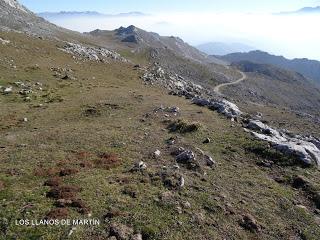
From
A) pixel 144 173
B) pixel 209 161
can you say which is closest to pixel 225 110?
pixel 209 161

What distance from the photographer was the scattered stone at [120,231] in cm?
2053

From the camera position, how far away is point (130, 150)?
1315 inches

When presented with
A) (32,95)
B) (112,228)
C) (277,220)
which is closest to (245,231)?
(277,220)

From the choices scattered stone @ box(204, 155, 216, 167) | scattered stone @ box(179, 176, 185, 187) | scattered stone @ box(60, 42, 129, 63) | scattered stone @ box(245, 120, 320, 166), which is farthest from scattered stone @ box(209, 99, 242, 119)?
scattered stone @ box(60, 42, 129, 63)

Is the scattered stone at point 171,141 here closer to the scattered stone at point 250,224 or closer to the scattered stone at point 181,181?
the scattered stone at point 181,181

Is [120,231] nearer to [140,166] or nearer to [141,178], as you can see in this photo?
[141,178]

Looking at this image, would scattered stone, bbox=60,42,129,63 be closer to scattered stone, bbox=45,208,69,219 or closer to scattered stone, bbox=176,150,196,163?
scattered stone, bbox=176,150,196,163

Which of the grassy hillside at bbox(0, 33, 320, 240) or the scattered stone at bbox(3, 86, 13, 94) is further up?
the grassy hillside at bbox(0, 33, 320, 240)

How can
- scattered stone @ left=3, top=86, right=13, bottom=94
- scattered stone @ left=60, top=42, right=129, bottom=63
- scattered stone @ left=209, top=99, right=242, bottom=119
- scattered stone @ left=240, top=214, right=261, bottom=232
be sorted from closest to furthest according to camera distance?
scattered stone @ left=240, top=214, right=261, bottom=232, scattered stone @ left=209, top=99, right=242, bottom=119, scattered stone @ left=3, top=86, right=13, bottom=94, scattered stone @ left=60, top=42, right=129, bottom=63

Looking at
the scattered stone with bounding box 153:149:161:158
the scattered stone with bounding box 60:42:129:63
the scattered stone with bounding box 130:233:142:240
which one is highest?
the scattered stone with bounding box 130:233:142:240

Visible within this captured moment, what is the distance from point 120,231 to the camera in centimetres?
2080

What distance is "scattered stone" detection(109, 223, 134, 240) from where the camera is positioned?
20.5 metres

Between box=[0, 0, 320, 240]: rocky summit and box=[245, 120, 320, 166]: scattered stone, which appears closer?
box=[0, 0, 320, 240]: rocky summit

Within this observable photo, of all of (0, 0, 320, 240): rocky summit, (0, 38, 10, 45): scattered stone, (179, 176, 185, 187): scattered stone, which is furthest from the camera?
(0, 38, 10, 45): scattered stone
